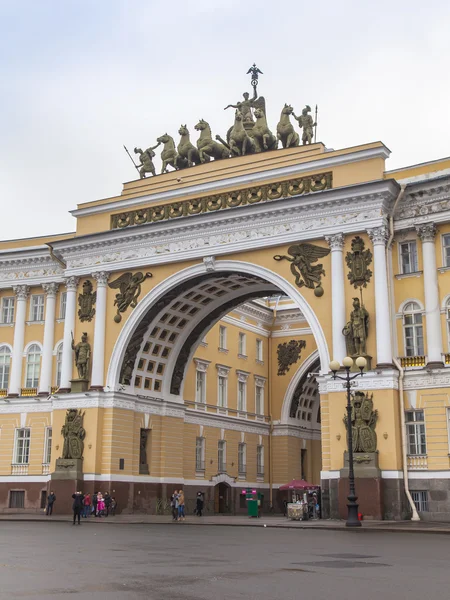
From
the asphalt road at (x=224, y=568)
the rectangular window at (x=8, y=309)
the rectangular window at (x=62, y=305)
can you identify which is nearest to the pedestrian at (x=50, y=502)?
the rectangular window at (x=62, y=305)

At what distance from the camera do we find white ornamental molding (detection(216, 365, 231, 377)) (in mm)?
47469

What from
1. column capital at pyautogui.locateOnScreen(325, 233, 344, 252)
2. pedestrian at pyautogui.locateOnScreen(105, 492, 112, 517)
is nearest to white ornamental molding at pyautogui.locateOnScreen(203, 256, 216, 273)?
column capital at pyautogui.locateOnScreen(325, 233, 344, 252)

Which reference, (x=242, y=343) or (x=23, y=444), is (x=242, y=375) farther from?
(x=23, y=444)

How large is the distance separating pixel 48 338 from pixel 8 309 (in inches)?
145

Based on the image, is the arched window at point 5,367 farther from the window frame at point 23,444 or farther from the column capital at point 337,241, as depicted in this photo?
the column capital at point 337,241

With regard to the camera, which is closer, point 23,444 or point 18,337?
point 23,444

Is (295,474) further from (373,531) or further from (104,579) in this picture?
Answer: (104,579)

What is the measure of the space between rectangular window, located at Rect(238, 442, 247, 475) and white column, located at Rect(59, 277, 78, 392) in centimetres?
1497

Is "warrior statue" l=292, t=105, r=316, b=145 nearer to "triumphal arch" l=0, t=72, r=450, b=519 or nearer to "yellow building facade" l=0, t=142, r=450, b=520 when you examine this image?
"triumphal arch" l=0, t=72, r=450, b=519

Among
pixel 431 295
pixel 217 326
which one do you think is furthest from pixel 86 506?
pixel 217 326

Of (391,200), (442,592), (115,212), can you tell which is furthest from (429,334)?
(442,592)

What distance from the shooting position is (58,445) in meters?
36.2

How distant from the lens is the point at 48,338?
39750 mm

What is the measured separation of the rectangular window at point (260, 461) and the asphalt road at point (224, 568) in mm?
30087
